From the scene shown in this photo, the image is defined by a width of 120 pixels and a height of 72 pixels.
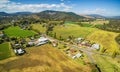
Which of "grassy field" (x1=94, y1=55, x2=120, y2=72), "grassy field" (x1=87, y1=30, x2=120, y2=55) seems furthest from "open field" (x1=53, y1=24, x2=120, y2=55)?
"grassy field" (x1=94, y1=55, x2=120, y2=72)

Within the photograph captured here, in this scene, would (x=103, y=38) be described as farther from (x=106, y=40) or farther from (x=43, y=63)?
→ (x=43, y=63)

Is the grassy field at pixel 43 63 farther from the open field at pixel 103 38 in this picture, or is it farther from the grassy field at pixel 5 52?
the open field at pixel 103 38

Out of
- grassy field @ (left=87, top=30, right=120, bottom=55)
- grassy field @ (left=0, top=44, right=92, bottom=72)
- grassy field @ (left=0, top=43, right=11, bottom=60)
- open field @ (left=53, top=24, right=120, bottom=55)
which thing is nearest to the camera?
grassy field @ (left=0, top=44, right=92, bottom=72)

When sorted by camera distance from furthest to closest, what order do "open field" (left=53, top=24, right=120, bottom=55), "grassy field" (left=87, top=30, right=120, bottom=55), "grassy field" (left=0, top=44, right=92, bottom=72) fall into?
"open field" (left=53, top=24, right=120, bottom=55)
"grassy field" (left=87, top=30, right=120, bottom=55)
"grassy field" (left=0, top=44, right=92, bottom=72)

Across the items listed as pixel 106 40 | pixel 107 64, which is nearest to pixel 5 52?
pixel 107 64

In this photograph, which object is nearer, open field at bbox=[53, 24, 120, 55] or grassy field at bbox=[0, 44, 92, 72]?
grassy field at bbox=[0, 44, 92, 72]

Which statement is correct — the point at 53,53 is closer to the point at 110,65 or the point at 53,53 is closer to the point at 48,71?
the point at 48,71

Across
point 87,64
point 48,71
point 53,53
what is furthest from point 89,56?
point 48,71

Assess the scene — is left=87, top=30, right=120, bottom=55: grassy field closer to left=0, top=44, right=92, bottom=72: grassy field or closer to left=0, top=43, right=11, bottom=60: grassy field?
left=0, top=44, right=92, bottom=72: grassy field
